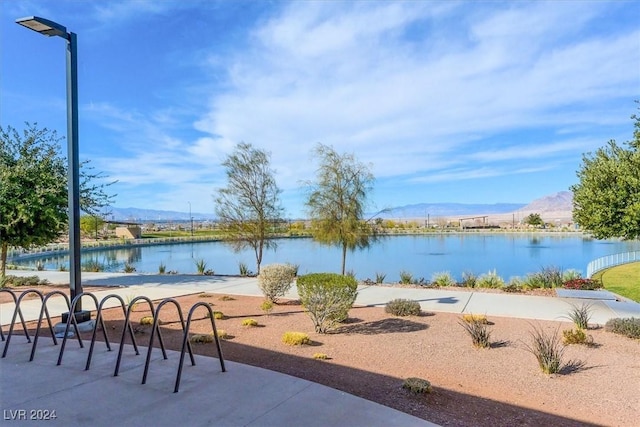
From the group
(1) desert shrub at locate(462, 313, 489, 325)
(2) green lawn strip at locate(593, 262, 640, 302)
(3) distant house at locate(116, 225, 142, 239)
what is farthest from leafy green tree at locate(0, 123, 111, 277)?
(3) distant house at locate(116, 225, 142, 239)

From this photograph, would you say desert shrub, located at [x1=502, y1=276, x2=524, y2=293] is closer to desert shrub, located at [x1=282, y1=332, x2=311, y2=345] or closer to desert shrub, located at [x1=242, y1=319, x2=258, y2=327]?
desert shrub, located at [x1=242, y1=319, x2=258, y2=327]

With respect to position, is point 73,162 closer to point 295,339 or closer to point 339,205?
point 295,339

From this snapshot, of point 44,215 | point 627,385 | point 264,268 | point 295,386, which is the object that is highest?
point 44,215

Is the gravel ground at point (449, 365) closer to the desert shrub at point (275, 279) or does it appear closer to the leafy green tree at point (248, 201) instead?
the desert shrub at point (275, 279)

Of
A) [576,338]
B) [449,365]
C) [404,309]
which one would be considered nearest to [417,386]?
[449,365]

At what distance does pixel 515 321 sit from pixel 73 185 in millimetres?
9305

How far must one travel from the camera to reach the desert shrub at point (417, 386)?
16.5ft

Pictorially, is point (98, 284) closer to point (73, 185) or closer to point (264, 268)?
point (264, 268)

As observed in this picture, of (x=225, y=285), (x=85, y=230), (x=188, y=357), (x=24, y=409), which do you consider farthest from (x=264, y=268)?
(x=85, y=230)

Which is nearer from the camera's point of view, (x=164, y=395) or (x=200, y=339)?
(x=164, y=395)

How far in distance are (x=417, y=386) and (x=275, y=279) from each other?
263 inches

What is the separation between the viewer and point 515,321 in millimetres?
9305

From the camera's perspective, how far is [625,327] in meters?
7.96

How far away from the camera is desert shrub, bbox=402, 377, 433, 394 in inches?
197
